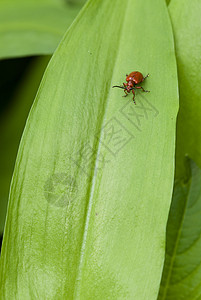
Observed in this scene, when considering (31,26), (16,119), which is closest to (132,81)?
(31,26)

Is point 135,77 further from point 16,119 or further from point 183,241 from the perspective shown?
point 16,119

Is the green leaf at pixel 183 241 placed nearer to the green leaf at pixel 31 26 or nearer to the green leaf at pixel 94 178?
the green leaf at pixel 94 178

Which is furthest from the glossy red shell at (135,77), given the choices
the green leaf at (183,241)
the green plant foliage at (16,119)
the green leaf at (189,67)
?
the green plant foliage at (16,119)

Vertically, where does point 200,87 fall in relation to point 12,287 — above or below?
above

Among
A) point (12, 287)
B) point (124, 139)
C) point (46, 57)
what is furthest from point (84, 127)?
A: point (46, 57)

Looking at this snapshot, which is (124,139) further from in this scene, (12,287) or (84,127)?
(12,287)

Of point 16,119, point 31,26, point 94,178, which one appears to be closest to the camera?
point 94,178
